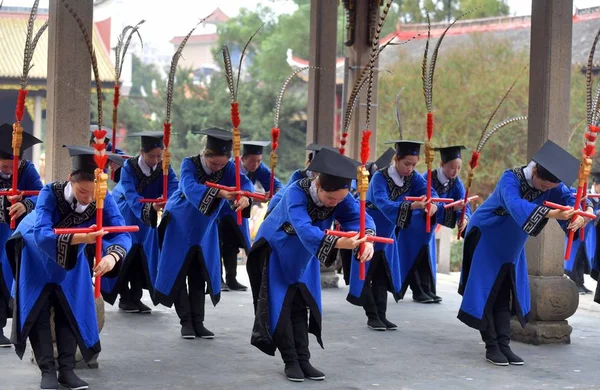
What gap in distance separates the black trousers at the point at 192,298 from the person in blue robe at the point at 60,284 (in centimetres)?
181

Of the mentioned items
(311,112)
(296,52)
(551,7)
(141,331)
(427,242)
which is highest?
(296,52)

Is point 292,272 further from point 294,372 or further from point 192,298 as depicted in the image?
point 192,298

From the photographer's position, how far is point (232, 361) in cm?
655

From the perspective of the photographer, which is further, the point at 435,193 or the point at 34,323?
the point at 435,193

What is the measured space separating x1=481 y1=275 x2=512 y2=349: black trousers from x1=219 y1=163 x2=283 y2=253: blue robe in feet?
10.9

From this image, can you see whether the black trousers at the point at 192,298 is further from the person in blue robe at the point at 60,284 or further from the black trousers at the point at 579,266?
the black trousers at the point at 579,266

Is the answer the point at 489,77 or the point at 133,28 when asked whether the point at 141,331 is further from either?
the point at 489,77

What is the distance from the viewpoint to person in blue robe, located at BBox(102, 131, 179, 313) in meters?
7.96

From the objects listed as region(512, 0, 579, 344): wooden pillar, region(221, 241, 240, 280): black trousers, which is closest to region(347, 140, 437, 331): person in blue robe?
region(512, 0, 579, 344): wooden pillar

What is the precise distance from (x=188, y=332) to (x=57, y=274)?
6.63 ft

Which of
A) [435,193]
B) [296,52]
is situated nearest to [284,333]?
[435,193]

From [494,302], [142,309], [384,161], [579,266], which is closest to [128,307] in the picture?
[142,309]

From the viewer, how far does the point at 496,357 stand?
6641mm

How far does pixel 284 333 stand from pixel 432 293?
4.13 meters
